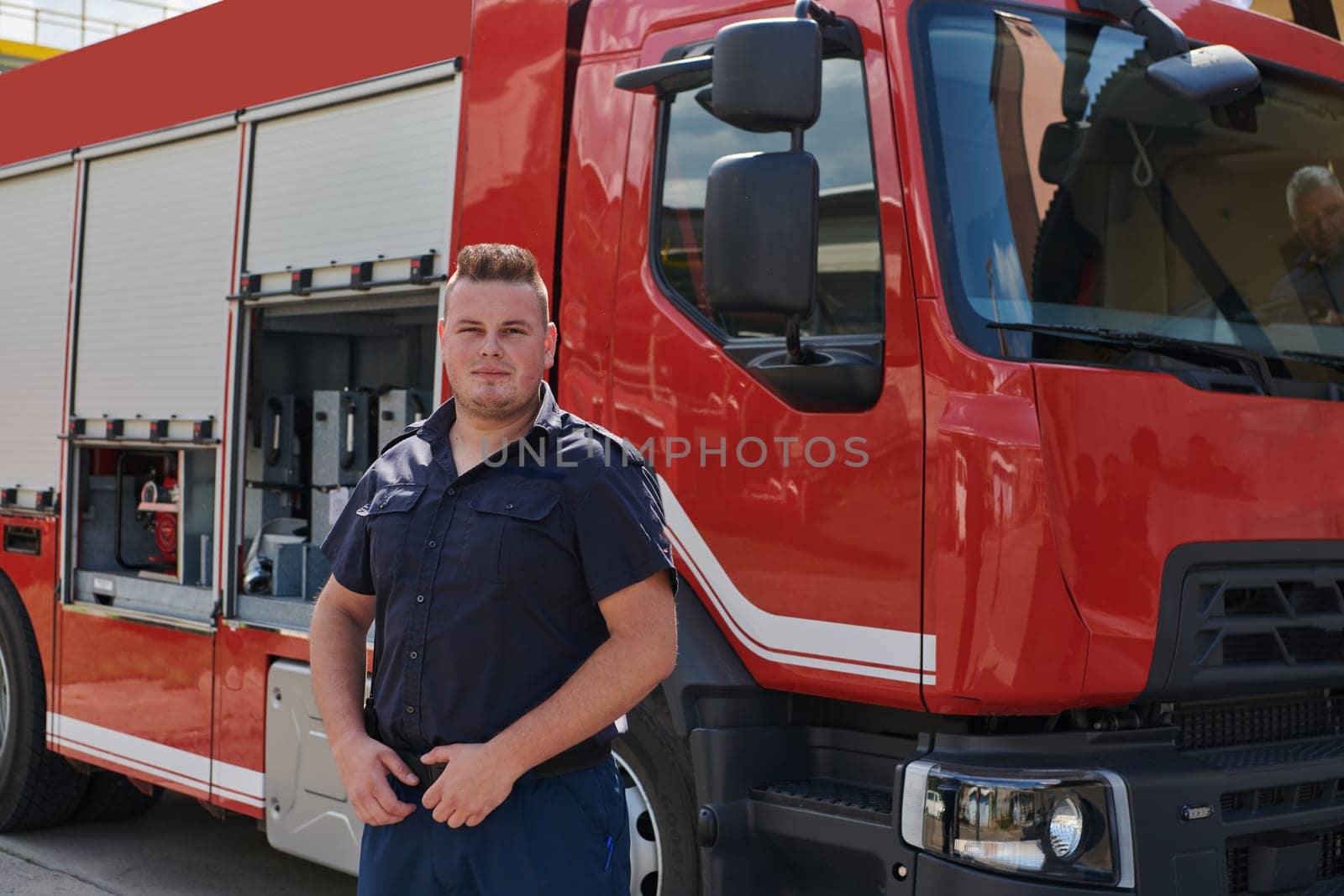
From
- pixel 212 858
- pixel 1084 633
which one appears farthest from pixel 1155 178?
pixel 212 858

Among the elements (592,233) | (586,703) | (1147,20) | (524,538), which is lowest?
(586,703)

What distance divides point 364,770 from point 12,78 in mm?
5158

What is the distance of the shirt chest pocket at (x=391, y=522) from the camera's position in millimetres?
2502

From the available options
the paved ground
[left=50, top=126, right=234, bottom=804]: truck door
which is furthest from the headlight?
the paved ground

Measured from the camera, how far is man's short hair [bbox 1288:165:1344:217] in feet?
13.1

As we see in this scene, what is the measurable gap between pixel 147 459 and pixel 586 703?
12.9 ft

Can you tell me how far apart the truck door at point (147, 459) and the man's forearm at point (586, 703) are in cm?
286

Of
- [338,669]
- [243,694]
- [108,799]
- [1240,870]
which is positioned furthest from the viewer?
[108,799]

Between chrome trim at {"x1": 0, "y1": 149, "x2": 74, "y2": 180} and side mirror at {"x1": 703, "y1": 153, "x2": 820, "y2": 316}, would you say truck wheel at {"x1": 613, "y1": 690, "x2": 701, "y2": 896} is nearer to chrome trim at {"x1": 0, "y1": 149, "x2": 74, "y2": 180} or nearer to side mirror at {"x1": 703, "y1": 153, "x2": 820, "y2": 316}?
side mirror at {"x1": 703, "y1": 153, "x2": 820, "y2": 316}

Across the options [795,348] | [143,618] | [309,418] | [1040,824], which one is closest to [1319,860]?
[1040,824]

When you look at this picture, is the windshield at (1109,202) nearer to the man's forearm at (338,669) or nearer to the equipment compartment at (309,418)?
the man's forearm at (338,669)

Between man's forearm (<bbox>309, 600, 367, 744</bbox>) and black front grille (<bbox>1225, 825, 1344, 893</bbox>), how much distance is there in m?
1.85

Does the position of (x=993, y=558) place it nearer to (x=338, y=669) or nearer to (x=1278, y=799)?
(x=1278, y=799)

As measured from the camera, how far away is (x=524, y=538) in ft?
7.93
